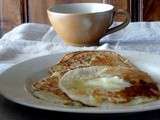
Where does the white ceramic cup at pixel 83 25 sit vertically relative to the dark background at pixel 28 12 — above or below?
above

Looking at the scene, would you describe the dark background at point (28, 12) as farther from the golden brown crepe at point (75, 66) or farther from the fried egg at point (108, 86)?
the fried egg at point (108, 86)

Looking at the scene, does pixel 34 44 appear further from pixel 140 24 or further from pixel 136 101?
pixel 136 101

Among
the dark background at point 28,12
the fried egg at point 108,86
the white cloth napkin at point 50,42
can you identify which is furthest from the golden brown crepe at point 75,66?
the dark background at point 28,12

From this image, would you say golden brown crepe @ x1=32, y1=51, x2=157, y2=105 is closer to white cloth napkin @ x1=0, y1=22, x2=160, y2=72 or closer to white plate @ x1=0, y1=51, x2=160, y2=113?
white plate @ x1=0, y1=51, x2=160, y2=113

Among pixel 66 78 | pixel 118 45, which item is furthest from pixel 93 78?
pixel 118 45

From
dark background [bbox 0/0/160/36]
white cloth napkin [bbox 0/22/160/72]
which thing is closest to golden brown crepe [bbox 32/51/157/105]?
white cloth napkin [bbox 0/22/160/72]
